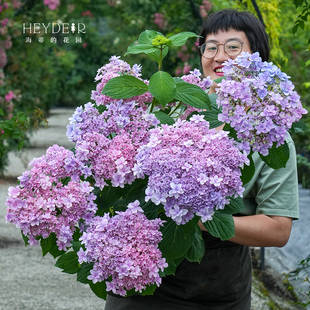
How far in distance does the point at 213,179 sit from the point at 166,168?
0.10m

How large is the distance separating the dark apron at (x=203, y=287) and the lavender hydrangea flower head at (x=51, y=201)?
1.98ft

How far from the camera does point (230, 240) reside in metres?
1.62

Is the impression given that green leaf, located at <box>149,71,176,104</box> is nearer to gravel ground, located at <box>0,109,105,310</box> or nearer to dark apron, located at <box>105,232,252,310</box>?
dark apron, located at <box>105,232,252,310</box>

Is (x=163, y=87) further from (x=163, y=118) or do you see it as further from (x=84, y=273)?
(x=84, y=273)

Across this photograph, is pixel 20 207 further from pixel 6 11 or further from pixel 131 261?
pixel 6 11

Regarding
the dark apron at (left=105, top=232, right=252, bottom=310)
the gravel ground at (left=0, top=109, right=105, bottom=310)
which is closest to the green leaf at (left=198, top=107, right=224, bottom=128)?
the dark apron at (left=105, top=232, right=252, bottom=310)

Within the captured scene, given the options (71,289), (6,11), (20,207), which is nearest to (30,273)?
(71,289)

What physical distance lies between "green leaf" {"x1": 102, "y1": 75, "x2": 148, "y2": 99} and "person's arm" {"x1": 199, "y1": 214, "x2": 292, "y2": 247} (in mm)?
525

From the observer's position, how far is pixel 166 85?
1212 millimetres

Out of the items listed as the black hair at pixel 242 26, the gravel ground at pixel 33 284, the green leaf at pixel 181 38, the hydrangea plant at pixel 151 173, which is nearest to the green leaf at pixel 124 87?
the hydrangea plant at pixel 151 173

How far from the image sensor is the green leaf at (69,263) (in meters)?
1.36

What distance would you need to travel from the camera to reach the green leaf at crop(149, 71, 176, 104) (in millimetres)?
1203

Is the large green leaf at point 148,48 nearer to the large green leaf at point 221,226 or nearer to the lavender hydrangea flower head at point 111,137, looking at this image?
the lavender hydrangea flower head at point 111,137

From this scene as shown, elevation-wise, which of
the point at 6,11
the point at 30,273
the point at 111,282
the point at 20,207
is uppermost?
the point at 6,11
